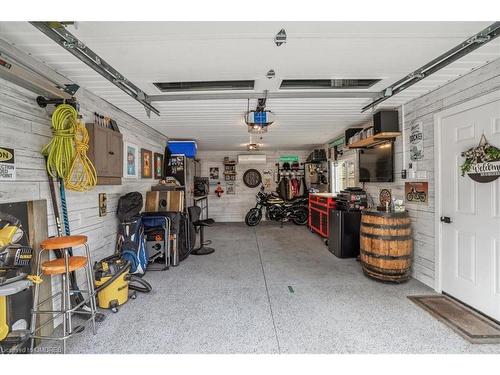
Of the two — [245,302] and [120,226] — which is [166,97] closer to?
[120,226]

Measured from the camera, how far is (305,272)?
3301 mm

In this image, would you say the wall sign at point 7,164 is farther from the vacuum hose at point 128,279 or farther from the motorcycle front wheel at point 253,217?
the motorcycle front wheel at point 253,217

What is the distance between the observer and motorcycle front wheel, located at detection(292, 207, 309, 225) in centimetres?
695

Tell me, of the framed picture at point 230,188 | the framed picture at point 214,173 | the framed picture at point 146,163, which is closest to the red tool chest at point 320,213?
the framed picture at point 230,188

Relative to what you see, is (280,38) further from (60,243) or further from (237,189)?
(237,189)

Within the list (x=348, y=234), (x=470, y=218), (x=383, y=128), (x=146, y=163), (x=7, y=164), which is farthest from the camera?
(x=146, y=163)

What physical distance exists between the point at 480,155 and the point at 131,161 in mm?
4617

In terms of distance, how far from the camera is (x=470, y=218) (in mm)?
2318

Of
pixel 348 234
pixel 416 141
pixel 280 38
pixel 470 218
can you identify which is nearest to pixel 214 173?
pixel 348 234

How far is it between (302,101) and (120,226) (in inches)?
124

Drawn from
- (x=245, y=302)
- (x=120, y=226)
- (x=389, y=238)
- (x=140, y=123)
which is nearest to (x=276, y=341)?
(x=245, y=302)

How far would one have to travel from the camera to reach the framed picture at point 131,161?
3711 mm

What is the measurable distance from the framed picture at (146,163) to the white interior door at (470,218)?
4.62 meters

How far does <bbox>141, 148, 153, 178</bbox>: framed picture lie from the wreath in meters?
4.69
